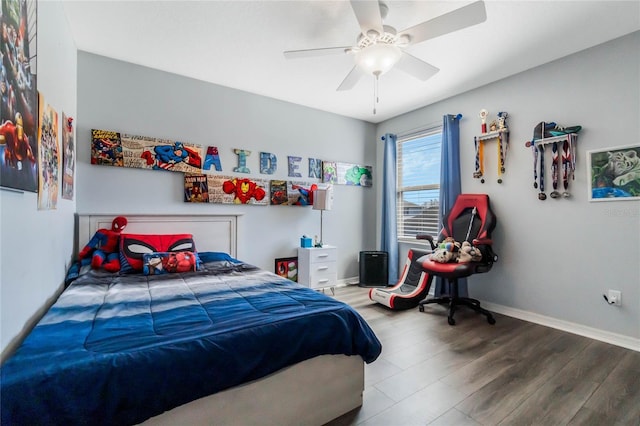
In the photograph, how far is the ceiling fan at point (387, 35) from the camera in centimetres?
170

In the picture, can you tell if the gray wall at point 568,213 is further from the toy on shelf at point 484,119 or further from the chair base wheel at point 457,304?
the chair base wheel at point 457,304

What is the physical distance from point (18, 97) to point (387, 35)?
6.54ft

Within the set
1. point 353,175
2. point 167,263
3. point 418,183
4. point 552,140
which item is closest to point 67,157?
point 167,263

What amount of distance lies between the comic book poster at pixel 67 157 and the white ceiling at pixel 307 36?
0.82 m

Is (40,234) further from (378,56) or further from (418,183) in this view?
Answer: (418,183)

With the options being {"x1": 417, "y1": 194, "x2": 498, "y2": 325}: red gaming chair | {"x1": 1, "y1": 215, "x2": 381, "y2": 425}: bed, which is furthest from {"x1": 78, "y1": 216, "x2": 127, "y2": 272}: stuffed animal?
{"x1": 417, "y1": 194, "x2": 498, "y2": 325}: red gaming chair

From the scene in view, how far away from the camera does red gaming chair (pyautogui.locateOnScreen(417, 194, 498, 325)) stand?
111 inches

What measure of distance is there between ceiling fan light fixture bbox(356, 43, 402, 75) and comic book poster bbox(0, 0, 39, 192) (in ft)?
5.90

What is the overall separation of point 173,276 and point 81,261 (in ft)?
2.76

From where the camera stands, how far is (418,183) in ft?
13.7

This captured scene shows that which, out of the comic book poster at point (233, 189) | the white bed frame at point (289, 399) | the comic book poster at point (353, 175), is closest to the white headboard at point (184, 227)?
the comic book poster at point (233, 189)

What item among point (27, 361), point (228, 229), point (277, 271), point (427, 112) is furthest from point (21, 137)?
point (427, 112)

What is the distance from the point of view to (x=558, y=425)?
1.48m

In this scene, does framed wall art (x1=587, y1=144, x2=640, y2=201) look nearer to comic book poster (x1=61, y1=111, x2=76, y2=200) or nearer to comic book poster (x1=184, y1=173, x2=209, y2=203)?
comic book poster (x1=184, y1=173, x2=209, y2=203)
